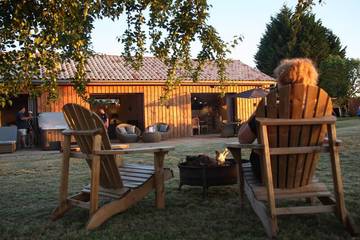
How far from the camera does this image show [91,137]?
3.48 meters

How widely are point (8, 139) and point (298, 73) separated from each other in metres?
12.3

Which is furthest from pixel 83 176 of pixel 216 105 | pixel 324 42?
pixel 324 42

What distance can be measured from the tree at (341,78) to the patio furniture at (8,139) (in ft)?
73.6

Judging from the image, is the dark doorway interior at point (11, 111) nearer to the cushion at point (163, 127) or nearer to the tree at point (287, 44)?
the cushion at point (163, 127)

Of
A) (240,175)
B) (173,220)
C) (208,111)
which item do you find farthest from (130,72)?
(173,220)

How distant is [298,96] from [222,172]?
167 cm

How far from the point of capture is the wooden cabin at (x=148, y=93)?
15814mm

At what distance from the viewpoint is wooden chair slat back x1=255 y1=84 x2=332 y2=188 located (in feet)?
9.86

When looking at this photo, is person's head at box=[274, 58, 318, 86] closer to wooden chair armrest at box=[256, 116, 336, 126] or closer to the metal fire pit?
wooden chair armrest at box=[256, 116, 336, 126]

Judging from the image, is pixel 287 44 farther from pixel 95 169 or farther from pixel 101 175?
pixel 95 169

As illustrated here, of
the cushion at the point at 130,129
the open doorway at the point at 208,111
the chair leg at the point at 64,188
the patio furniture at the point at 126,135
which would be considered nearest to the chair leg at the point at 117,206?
the chair leg at the point at 64,188

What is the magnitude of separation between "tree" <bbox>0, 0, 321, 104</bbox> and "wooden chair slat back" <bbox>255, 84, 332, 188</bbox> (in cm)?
106

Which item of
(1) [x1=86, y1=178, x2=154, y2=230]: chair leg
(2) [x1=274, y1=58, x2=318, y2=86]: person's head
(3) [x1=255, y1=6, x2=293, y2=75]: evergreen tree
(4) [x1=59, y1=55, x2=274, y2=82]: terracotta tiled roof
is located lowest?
(1) [x1=86, y1=178, x2=154, y2=230]: chair leg

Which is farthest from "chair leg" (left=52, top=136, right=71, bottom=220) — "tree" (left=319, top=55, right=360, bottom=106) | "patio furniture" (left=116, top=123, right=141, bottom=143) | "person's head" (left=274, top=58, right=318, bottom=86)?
"tree" (left=319, top=55, right=360, bottom=106)
